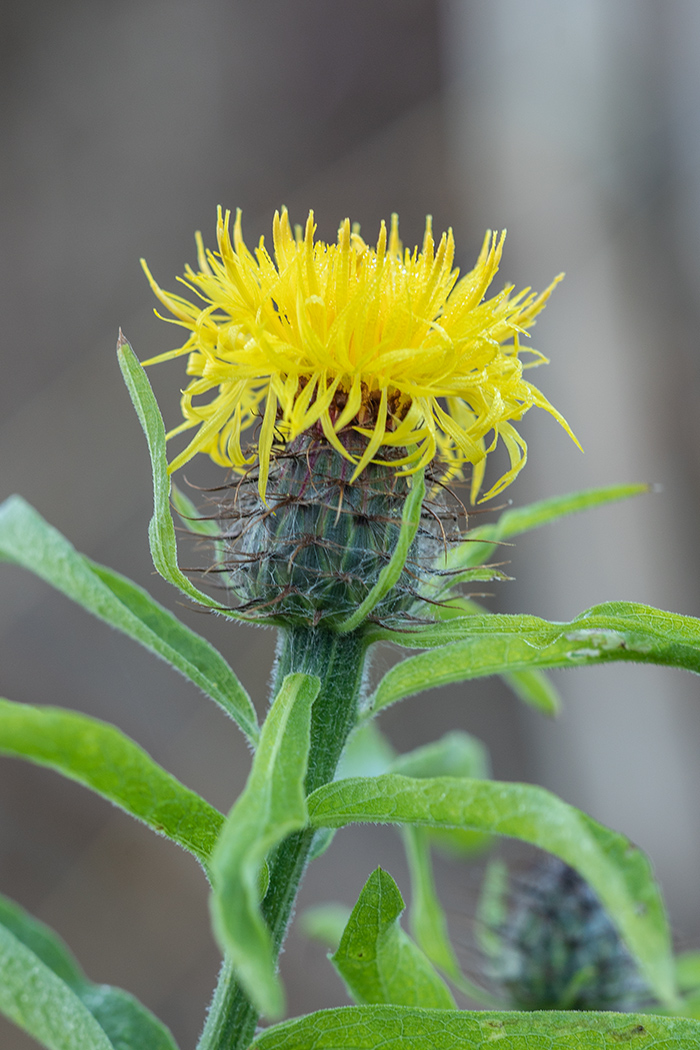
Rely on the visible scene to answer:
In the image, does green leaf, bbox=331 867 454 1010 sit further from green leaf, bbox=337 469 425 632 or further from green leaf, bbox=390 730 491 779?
green leaf, bbox=390 730 491 779

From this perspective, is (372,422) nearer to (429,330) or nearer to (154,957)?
(429,330)

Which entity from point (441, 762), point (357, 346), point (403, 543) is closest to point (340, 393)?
point (357, 346)

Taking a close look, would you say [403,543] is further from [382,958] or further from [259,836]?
[382,958]

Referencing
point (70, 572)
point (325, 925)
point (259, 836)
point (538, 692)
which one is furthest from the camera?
point (325, 925)

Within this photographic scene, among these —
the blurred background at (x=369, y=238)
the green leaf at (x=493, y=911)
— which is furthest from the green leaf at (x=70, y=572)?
the blurred background at (x=369, y=238)

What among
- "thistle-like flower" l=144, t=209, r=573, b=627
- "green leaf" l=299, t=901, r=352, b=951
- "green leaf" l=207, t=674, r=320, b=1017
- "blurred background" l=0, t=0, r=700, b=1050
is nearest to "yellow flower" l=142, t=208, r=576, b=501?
"thistle-like flower" l=144, t=209, r=573, b=627

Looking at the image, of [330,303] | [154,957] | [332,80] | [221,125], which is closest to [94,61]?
[221,125]
